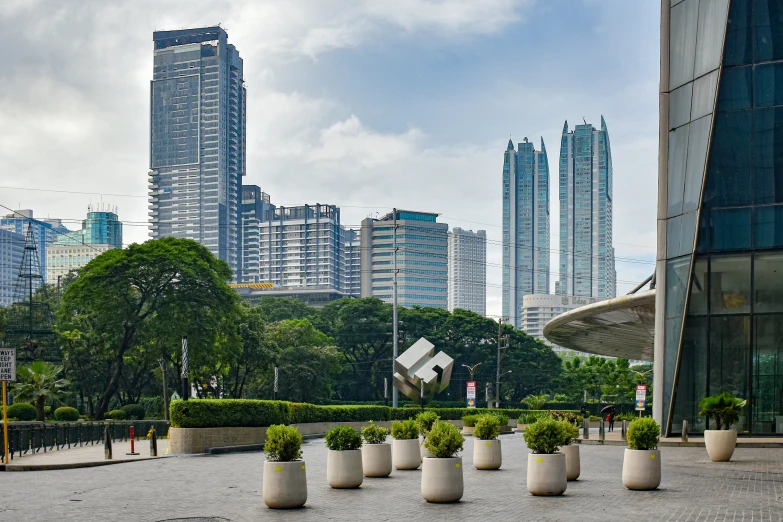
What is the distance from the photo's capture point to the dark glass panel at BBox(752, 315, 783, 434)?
3381 cm

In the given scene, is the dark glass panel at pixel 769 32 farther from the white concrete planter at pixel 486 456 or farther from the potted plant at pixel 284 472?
the potted plant at pixel 284 472

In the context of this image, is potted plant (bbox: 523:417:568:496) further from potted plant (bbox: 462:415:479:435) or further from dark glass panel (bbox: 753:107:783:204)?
potted plant (bbox: 462:415:479:435)

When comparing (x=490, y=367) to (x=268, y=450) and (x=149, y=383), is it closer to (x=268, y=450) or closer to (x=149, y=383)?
(x=149, y=383)

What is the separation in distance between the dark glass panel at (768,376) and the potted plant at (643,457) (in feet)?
58.9

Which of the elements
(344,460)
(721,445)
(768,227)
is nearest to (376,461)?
(344,460)

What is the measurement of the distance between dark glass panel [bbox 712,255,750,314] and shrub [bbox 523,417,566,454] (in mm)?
19810

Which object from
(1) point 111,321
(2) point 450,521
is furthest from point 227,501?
(1) point 111,321

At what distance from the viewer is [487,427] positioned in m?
22.5

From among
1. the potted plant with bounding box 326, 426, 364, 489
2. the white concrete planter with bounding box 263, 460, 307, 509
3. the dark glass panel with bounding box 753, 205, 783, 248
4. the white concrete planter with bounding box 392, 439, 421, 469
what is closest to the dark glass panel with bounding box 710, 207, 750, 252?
the dark glass panel with bounding box 753, 205, 783, 248

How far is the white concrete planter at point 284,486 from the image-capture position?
595 inches

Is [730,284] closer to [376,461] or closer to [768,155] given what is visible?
[768,155]

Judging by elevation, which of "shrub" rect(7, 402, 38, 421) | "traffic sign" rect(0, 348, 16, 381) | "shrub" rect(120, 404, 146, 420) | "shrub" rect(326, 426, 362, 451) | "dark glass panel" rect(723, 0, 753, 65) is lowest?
"shrub" rect(120, 404, 146, 420)

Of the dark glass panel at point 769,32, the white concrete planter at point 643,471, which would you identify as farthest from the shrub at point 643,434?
the dark glass panel at point 769,32

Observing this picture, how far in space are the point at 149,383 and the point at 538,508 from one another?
70477 mm
